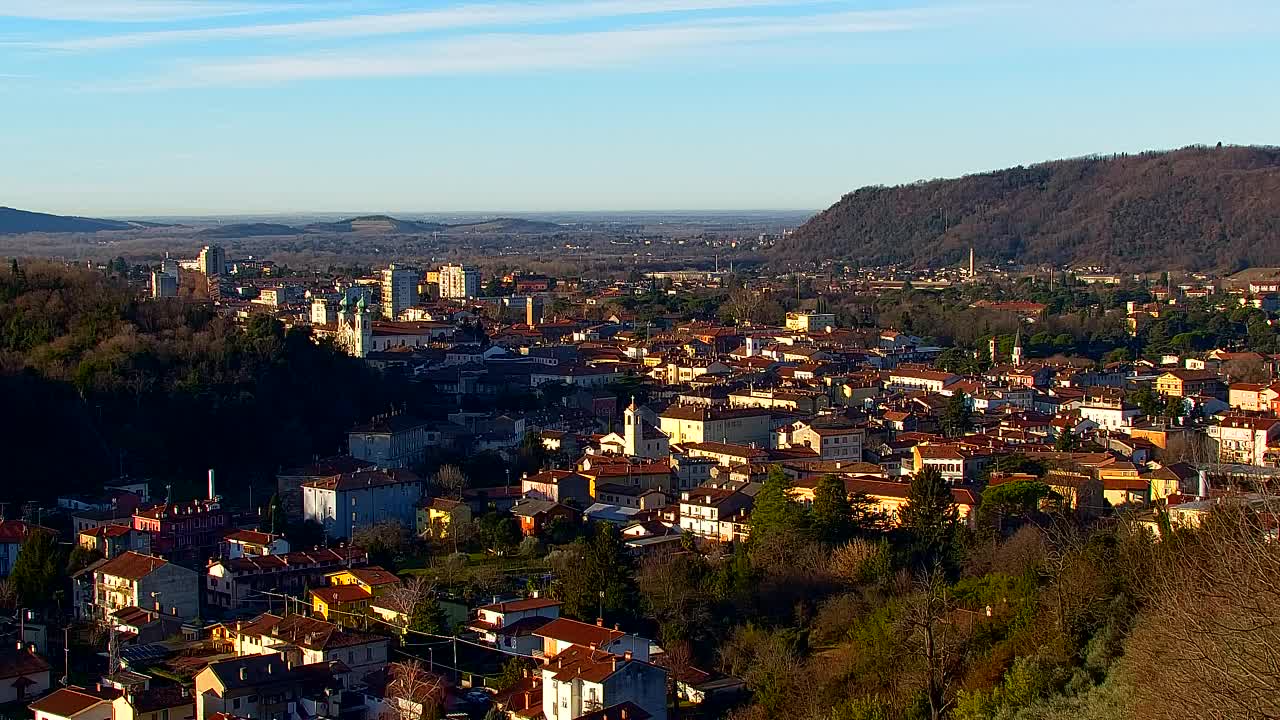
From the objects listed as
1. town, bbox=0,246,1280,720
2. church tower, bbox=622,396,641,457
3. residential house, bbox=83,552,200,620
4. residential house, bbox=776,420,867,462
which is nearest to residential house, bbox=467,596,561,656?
town, bbox=0,246,1280,720

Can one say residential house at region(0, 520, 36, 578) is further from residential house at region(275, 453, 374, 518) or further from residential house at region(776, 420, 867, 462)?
residential house at region(776, 420, 867, 462)

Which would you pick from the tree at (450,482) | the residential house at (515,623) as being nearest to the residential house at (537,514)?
the tree at (450,482)

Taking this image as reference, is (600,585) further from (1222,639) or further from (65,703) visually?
(1222,639)

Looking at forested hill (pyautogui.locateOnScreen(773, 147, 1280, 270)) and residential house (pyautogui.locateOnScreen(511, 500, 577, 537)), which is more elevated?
forested hill (pyautogui.locateOnScreen(773, 147, 1280, 270))

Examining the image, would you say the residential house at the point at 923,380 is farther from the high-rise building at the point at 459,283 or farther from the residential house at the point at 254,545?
the high-rise building at the point at 459,283

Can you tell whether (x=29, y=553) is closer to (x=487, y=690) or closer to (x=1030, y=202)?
(x=487, y=690)

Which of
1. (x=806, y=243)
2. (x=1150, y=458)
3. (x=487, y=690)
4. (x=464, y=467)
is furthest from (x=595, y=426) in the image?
(x=806, y=243)

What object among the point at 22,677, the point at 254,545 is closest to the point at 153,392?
the point at 254,545
